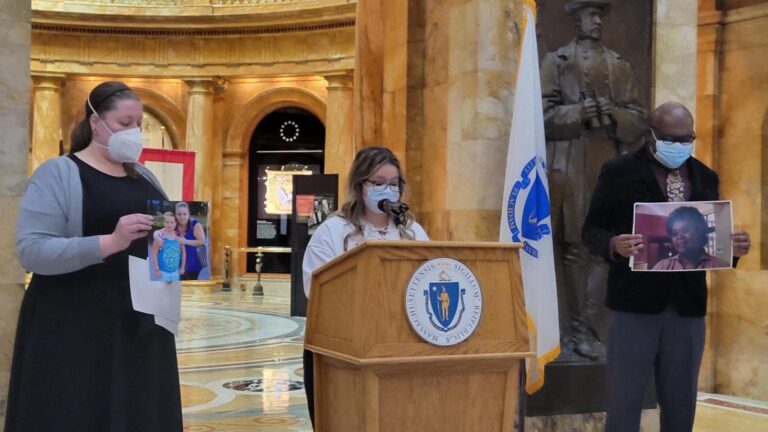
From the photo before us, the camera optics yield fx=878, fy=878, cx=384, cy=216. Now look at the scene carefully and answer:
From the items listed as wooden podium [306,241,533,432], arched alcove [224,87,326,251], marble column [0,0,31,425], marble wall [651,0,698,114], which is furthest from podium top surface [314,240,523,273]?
arched alcove [224,87,326,251]

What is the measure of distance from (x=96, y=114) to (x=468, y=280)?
4.95ft

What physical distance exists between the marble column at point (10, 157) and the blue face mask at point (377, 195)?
2506 millimetres

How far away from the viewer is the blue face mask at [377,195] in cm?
389

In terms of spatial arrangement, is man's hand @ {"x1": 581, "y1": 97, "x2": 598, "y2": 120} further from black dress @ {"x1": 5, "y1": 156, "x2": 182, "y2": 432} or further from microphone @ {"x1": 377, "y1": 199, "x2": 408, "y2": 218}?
black dress @ {"x1": 5, "y1": 156, "x2": 182, "y2": 432}

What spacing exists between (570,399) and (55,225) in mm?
4078

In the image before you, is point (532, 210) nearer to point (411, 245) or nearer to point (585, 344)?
point (585, 344)

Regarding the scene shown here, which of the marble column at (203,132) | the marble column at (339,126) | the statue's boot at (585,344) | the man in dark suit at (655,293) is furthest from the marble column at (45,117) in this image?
the man in dark suit at (655,293)

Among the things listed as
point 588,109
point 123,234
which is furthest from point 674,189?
point 123,234

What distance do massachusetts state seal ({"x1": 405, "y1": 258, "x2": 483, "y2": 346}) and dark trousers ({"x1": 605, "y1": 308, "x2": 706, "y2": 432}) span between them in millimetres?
1200

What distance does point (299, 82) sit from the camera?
23.5 m

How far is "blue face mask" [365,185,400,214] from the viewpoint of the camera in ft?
12.8

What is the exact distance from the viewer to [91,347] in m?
3.06

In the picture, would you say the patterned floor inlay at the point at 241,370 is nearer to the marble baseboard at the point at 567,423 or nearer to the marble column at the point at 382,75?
the marble baseboard at the point at 567,423

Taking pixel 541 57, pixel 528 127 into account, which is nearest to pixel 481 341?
pixel 528 127
